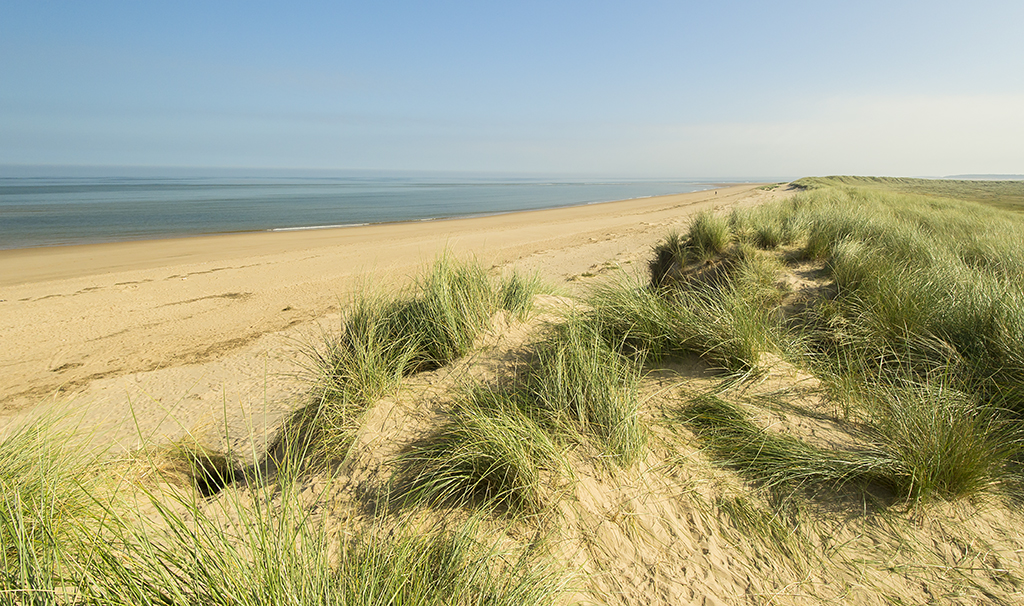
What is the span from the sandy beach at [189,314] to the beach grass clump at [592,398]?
5.19 feet

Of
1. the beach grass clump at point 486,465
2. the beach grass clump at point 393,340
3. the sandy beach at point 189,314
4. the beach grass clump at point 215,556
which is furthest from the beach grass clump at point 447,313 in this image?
the beach grass clump at point 215,556

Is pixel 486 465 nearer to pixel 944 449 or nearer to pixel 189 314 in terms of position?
pixel 944 449

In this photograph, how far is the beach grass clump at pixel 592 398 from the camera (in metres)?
2.60

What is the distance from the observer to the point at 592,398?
110 inches

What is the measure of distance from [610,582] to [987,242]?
301 inches

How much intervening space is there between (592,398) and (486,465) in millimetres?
774

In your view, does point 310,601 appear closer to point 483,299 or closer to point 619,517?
point 619,517

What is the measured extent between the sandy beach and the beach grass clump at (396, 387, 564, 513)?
2.83 ft

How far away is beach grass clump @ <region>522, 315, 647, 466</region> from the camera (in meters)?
2.60

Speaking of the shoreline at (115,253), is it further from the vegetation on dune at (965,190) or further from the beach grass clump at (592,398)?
the vegetation on dune at (965,190)

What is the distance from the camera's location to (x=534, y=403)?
2.90 metres

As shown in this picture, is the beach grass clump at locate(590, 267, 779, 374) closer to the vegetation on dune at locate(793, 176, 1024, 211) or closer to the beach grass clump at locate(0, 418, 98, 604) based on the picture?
the beach grass clump at locate(0, 418, 98, 604)

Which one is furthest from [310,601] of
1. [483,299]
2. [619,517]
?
[483,299]

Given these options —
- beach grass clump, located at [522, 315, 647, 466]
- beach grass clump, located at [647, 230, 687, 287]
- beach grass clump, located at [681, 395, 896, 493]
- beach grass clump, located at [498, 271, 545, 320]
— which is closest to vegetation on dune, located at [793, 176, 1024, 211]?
beach grass clump, located at [647, 230, 687, 287]
